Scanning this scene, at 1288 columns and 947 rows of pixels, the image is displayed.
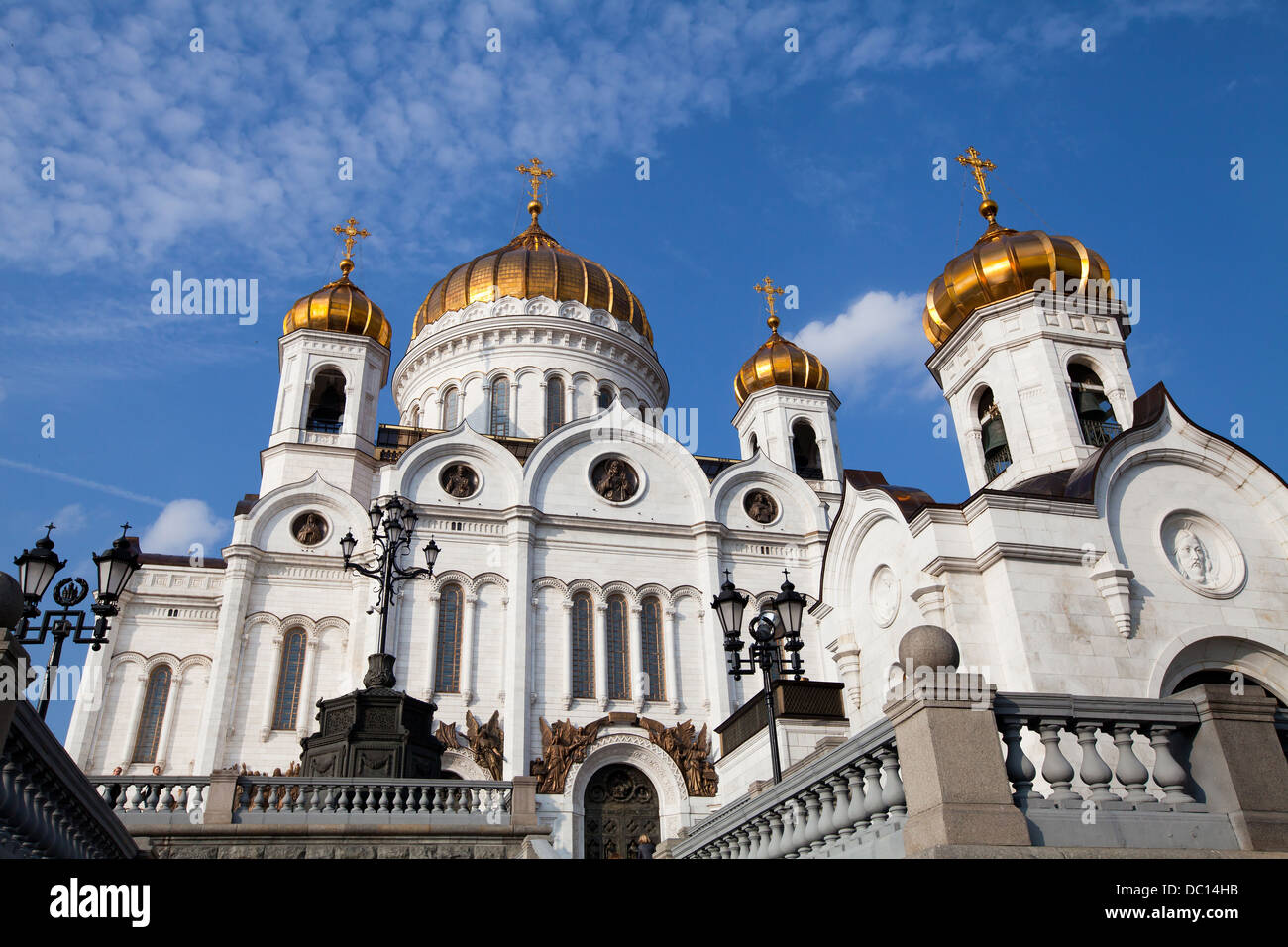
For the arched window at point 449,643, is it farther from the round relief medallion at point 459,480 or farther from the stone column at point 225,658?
the stone column at point 225,658

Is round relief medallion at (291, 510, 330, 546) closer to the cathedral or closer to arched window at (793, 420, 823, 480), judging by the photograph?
the cathedral

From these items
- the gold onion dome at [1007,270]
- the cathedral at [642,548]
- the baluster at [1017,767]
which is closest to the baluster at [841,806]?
the baluster at [1017,767]

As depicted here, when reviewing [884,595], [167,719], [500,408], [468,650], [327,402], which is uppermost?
[500,408]

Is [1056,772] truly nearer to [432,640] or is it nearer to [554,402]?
[432,640]

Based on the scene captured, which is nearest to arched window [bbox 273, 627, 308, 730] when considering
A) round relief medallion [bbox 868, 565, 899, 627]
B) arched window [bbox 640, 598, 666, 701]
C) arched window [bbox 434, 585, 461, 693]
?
arched window [bbox 434, 585, 461, 693]

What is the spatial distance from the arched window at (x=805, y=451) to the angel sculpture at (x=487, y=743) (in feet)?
44.5

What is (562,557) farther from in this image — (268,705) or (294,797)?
(294,797)

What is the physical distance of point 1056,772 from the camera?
18.2 ft

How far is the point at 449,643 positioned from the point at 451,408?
11.6m

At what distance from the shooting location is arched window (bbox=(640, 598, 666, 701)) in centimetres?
2375

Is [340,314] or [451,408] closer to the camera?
[340,314]

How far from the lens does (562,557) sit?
82.2 feet

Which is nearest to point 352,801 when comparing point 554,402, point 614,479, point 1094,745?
point 1094,745
